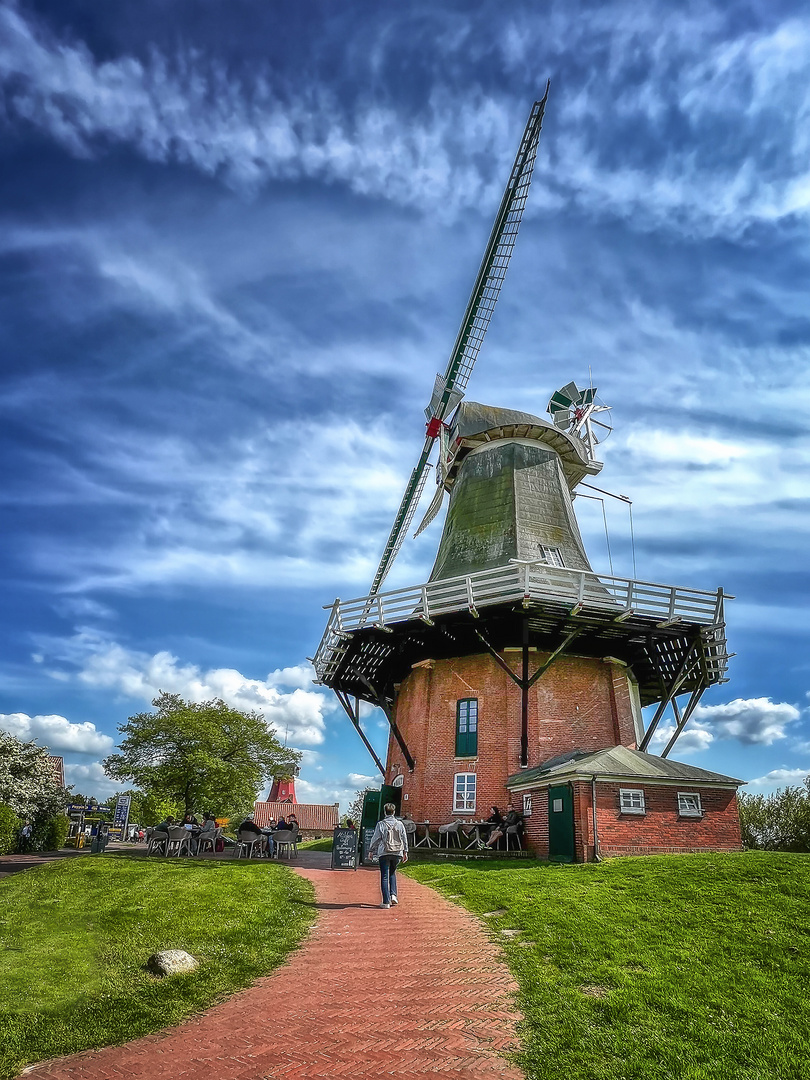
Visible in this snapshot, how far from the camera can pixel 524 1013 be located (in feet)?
18.8

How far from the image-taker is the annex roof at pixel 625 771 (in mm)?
15094

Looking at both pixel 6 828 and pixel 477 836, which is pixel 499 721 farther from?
pixel 6 828

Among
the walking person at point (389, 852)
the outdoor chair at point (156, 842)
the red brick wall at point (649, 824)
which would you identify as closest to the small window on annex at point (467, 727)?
the red brick wall at point (649, 824)

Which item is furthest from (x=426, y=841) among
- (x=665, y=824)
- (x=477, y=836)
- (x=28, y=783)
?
(x=28, y=783)

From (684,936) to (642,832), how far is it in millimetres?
7750

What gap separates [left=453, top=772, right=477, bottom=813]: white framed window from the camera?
19.2 metres

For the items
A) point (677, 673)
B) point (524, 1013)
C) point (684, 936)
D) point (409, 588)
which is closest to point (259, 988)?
point (524, 1013)

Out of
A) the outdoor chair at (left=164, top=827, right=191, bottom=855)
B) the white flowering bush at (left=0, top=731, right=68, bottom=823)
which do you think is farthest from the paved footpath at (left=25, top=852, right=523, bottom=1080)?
the white flowering bush at (left=0, top=731, right=68, bottom=823)

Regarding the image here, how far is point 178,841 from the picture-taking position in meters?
17.9

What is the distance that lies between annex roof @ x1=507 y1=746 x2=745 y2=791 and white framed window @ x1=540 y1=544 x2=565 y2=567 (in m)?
6.54

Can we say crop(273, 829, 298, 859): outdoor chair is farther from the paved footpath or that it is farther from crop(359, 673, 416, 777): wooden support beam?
the paved footpath

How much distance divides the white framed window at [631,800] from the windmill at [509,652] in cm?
366

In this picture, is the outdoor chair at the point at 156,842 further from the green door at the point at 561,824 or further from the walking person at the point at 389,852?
the green door at the point at 561,824

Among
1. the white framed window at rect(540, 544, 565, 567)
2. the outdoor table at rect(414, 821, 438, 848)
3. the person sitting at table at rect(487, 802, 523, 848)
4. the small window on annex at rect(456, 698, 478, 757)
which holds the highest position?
the white framed window at rect(540, 544, 565, 567)
